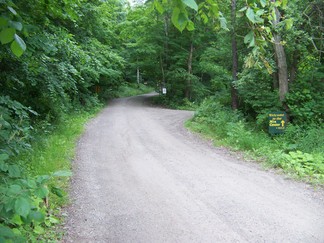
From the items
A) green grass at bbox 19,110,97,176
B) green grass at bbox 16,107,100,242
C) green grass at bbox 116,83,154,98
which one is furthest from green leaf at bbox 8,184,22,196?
green grass at bbox 116,83,154,98

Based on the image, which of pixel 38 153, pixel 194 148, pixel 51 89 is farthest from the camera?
pixel 194 148

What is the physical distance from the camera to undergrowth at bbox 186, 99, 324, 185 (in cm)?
681

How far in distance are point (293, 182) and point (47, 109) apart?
340 inches

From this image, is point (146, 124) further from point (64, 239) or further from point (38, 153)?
point (64, 239)

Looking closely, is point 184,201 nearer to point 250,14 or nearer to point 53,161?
point 53,161

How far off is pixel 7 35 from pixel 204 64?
19294mm

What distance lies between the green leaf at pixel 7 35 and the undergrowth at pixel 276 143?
6411 mm

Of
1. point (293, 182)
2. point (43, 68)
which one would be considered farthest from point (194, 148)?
point (43, 68)

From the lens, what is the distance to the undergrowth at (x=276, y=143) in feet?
22.3

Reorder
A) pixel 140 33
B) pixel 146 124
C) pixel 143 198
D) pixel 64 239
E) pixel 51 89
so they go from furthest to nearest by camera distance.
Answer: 1. pixel 140 33
2. pixel 146 124
3. pixel 51 89
4. pixel 143 198
5. pixel 64 239

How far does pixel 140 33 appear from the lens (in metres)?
25.3

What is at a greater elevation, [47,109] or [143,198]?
[47,109]

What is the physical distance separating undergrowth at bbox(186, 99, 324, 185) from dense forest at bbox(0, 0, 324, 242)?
→ 4 cm

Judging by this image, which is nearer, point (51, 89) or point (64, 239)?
point (64, 239)
